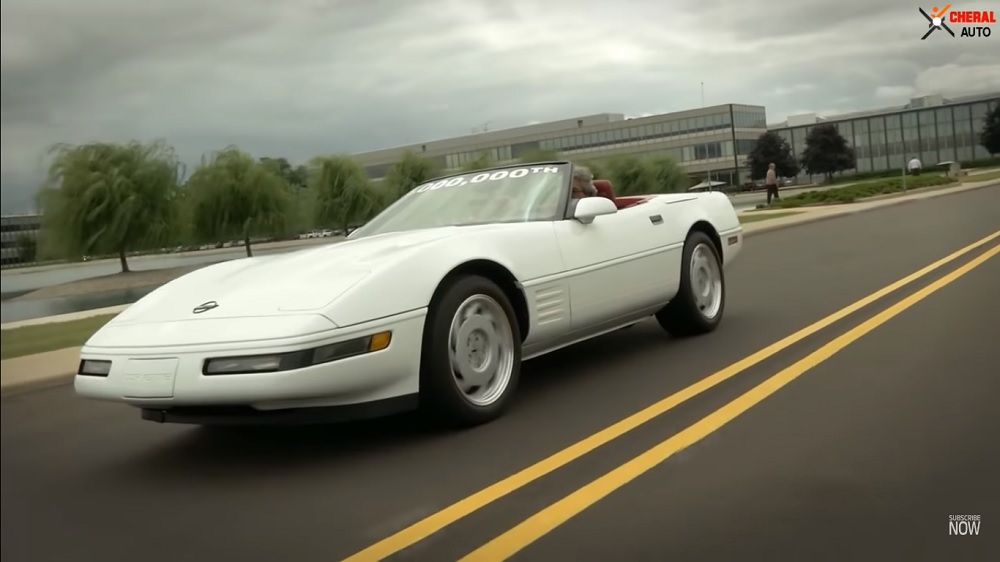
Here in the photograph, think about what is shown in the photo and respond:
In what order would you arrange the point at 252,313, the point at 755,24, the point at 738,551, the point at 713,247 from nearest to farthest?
the point at 738,551
the point at 755,24
the point at 252,313
the point at 713,247

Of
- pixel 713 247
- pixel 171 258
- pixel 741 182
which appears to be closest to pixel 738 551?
pixel 171 258

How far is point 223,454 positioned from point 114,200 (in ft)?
5.60

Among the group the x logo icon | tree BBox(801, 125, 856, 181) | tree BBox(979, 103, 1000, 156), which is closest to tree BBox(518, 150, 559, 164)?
tree BBox(801, 125, 856, 181)

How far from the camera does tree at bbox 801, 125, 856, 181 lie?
413cm

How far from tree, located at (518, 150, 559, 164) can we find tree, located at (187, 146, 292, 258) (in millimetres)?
1844

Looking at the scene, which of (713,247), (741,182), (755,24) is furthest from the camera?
(713,247)

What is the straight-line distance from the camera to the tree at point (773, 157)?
4574mm

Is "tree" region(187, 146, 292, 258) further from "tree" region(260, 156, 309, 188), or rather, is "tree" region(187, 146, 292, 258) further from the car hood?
the car hood

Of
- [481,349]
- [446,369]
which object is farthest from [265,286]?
[481,349]

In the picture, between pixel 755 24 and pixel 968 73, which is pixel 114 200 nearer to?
pixel 755 24

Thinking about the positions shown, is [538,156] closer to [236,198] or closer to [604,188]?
[604,188]

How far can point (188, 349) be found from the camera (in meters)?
3.30

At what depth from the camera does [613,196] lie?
588cm

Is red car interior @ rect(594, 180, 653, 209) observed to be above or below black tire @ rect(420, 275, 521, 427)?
above
